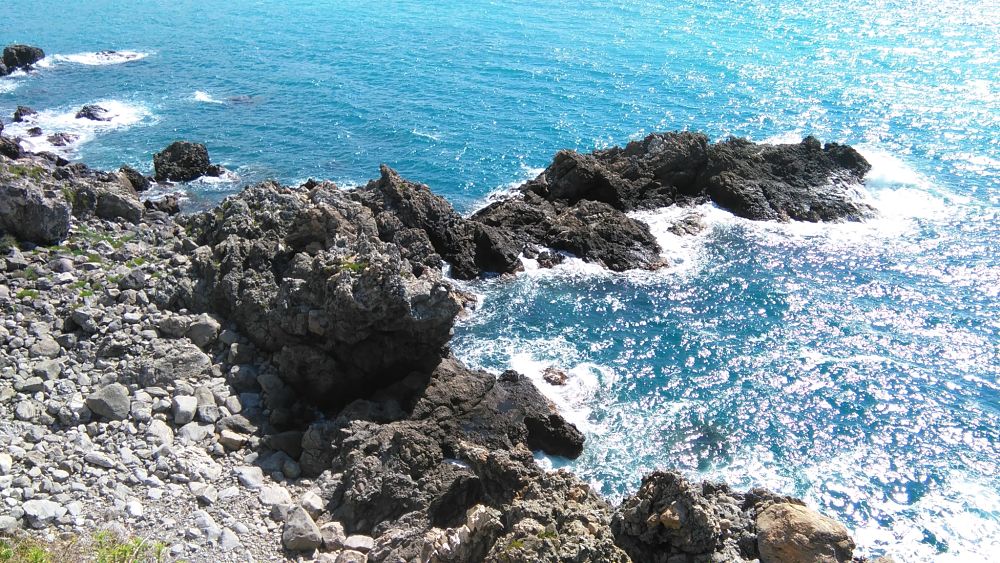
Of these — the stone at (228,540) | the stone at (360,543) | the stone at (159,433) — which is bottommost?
the stone at (360,543)

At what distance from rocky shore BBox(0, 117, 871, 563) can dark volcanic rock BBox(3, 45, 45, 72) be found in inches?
1988

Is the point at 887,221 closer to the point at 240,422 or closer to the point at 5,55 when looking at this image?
the point at 240,422

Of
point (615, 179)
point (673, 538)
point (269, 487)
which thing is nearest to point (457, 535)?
point (673, 538)

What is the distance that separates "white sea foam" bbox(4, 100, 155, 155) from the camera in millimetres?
61562

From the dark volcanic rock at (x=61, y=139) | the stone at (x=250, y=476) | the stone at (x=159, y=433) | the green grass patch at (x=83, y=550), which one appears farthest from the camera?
the dark volcanic rock at (x=61, y=139)

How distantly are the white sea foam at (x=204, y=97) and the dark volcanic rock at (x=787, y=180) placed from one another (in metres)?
49.0

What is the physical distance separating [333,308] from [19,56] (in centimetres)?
7558

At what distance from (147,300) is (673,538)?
22.8m

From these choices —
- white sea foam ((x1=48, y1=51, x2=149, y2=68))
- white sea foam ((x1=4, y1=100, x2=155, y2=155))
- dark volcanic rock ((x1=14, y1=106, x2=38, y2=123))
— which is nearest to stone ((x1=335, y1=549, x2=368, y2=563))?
white sea foam ((x1=4, y1=100, x2=155, y2=155))

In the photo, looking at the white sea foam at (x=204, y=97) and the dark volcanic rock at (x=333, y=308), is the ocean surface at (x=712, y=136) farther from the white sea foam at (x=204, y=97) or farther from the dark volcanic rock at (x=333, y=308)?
the dark volcanic rock at (x=333, y=308)

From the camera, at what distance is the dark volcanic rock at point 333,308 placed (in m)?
28.8

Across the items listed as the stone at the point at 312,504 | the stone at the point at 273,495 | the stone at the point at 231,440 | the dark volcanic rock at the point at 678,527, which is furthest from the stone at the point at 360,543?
the dark volcanic rock at the point at 678,527

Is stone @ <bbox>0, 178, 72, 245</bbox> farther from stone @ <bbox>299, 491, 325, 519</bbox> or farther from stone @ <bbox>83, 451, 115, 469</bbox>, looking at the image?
stone @ <bbox>299, 491, 325, 519</bbox>

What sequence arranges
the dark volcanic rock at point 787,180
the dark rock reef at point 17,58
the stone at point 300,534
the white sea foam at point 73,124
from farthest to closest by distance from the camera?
the dark rock reef at point 17,58 → the white sea foam at point 73,124 → the dark volcanic rock at point 787,180 → the stone at point 300,534
